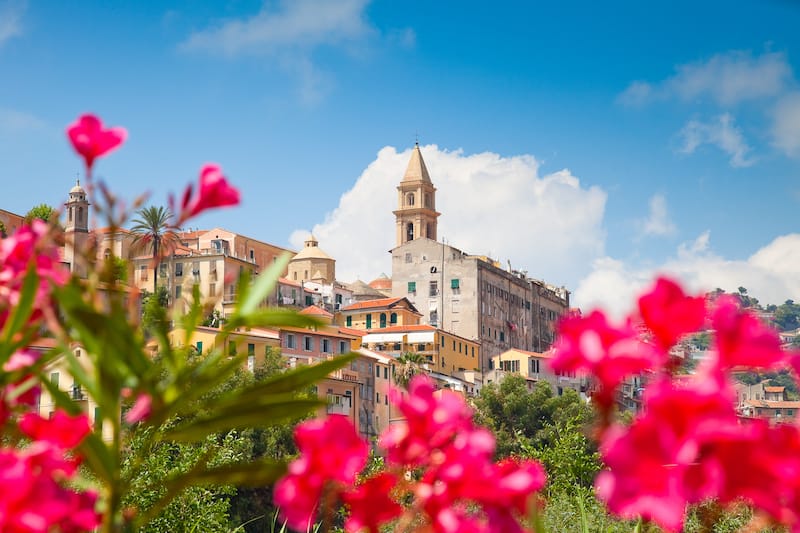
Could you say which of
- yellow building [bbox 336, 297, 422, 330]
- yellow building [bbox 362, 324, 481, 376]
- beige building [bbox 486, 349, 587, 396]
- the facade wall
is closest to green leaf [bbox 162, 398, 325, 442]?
yellow building [bbox 362, 324, 481, 376]

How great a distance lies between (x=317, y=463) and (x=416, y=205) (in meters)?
107

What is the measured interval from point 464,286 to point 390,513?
249ft

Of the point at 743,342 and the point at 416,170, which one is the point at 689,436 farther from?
the point at 416,170

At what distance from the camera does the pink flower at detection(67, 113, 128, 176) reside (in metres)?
1.61

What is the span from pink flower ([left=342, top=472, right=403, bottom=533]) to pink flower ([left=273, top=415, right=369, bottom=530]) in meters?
0.09

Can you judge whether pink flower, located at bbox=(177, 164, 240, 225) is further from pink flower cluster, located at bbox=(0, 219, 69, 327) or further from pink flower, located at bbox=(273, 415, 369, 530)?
pink flower, located at bbox=(273, 415, 369, 530)

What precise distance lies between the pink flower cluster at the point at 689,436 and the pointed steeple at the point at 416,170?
4245 inches

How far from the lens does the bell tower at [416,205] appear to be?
106812 millimetres

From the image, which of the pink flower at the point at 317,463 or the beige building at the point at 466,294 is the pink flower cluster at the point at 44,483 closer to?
the pink flower at the point at 317,463

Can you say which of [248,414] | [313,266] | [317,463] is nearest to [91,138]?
[248,414]

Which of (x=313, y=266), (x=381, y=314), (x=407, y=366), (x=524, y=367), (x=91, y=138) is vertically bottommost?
(x=91, y=138)

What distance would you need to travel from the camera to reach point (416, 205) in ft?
353

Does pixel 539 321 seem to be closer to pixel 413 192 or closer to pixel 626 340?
pixel 413 192

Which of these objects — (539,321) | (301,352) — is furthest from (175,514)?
(539,321)
